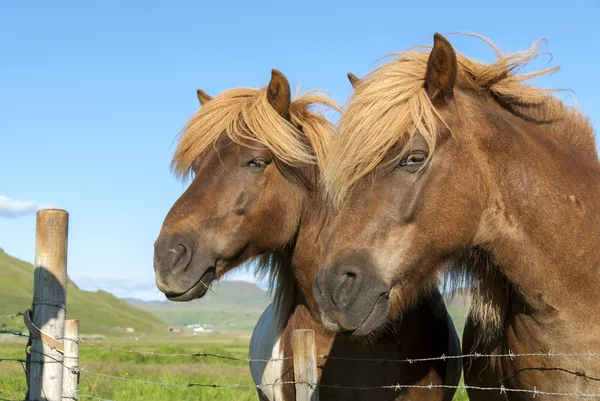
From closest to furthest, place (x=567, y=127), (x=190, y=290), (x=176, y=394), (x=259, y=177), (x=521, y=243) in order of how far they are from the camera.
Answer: (x=521, y=243) → (x=567, y=127) → (x=190, y=290) → (x=259, y=177) → (x=176, y=394)

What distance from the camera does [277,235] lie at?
4.68 meters

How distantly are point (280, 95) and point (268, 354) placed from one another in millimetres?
1879

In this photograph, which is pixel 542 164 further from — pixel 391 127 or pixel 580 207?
pixel 391 127

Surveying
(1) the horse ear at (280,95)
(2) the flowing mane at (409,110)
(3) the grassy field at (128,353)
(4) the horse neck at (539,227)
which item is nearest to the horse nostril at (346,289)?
(2) the flowing mane at (409,110)

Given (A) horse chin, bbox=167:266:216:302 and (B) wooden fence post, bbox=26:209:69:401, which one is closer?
(A) horse chin, bbox=167:266:216:302

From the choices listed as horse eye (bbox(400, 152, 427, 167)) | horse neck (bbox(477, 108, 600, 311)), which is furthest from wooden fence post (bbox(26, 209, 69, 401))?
horse neck (bbox(477, 108, 600, 311))

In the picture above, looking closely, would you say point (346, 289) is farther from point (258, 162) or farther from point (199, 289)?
point (258, 162)

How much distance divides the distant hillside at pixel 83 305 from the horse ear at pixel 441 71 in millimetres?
94661

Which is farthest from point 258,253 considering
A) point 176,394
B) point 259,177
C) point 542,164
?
point 176,394

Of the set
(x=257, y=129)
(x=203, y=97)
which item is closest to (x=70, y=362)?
(x=257, y=129)

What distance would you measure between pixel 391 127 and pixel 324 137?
152 centimetres

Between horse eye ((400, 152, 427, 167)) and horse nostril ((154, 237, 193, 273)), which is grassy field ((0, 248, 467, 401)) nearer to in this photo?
horse nostril ((154, 237, 193, 273))

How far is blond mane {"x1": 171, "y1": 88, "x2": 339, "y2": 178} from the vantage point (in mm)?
4734

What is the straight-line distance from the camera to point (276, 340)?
4.90 metres
